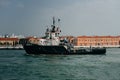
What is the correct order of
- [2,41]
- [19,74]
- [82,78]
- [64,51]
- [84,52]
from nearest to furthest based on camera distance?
[82,78], [19,74], [64,51], [84,52], [2,41]

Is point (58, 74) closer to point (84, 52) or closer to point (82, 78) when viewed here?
point (82, 78)

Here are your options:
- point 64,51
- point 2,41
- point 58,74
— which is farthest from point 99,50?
point 2,41

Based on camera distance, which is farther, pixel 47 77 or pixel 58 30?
pixel 58 30

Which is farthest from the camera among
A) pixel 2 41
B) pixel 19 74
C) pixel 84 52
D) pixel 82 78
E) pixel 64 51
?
pixel 2 41

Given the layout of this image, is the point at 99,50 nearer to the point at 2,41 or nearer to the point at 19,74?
the point at 19,74

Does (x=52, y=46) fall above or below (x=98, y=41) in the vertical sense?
below

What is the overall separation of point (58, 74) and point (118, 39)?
15268cm

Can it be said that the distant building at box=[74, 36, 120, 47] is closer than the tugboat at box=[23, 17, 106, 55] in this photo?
No

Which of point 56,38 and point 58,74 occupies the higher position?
point 56,38

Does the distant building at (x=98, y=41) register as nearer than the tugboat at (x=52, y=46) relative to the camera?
No

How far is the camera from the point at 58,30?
7206 cm

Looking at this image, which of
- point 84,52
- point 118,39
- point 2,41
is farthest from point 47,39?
point 118,39

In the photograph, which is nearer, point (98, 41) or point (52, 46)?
point (52, 46)

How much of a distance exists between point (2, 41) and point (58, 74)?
14223cm
